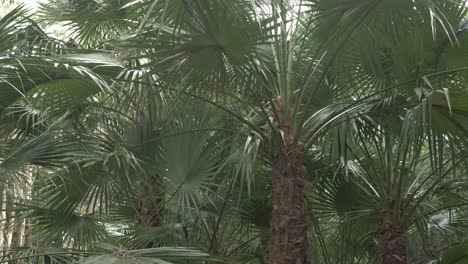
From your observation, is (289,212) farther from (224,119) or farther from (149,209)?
(149,209)

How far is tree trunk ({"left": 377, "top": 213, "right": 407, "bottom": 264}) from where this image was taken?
423 cm

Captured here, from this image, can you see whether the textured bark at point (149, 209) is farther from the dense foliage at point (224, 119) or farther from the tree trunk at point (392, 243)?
the tree trunk at point (392, 243)

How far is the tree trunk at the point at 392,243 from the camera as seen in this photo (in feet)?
13.9

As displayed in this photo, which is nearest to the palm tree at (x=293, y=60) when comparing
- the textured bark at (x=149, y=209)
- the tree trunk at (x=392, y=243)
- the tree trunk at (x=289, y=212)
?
the tree trunk at (x=289, y=212)

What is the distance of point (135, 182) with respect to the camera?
4387 mm

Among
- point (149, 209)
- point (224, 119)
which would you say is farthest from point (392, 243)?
point (149, 209)

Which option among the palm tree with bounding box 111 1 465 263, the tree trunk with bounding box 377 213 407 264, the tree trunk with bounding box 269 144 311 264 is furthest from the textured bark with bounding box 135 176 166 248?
the tree trunk with bounding box 377 213 407 264

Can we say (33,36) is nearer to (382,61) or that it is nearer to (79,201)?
(79,201)

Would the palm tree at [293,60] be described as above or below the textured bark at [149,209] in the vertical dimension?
above

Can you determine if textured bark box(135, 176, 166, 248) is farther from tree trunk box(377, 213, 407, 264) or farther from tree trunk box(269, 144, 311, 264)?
tree trunk box(377, 213, 407, 264)

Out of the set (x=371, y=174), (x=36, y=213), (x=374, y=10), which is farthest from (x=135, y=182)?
(x=374, y=10)

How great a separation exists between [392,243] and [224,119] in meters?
1.51

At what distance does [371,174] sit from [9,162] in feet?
8.82

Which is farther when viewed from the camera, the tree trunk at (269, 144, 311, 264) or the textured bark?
the textured bark
